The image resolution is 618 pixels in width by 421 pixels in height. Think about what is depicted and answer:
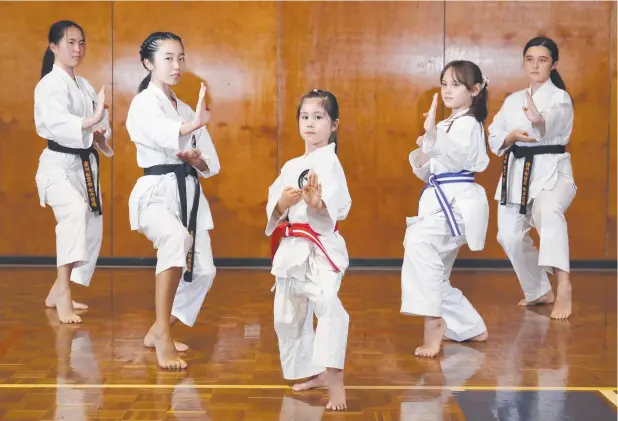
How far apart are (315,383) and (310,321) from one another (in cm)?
24

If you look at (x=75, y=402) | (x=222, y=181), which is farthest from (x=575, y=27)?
(x=75, y=402)

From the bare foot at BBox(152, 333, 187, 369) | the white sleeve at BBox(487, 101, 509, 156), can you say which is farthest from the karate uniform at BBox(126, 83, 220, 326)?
the white sleeve at BBox(487, 101, 509, 156)

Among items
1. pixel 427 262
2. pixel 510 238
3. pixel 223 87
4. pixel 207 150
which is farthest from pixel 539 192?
pixel 223 87

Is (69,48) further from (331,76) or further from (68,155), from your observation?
(331,76)

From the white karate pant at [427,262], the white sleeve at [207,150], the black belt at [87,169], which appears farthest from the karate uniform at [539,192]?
the black belt at [87,169]

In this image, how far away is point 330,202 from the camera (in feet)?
10.8

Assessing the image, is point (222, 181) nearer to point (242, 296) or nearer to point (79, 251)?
point (242, 296)

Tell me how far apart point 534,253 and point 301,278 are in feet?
7.98

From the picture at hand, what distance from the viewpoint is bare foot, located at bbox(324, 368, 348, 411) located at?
3.30 m

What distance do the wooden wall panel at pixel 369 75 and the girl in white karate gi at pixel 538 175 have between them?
5.50ft

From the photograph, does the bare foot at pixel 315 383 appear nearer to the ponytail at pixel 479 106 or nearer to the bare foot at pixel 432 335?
the bare foot at pixel 432 335

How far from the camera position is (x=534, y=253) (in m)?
5.39

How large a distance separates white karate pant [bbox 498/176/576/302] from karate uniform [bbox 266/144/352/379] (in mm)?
2112

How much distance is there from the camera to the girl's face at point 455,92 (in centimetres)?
427
